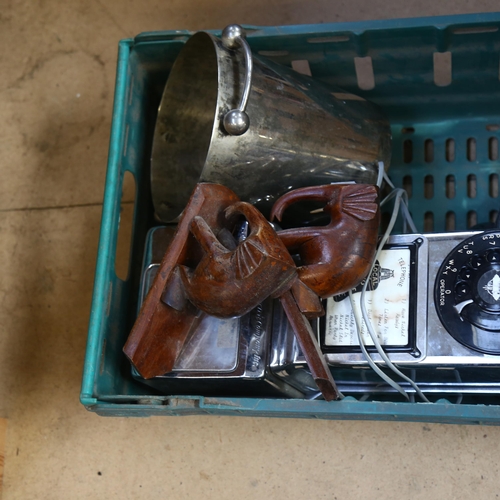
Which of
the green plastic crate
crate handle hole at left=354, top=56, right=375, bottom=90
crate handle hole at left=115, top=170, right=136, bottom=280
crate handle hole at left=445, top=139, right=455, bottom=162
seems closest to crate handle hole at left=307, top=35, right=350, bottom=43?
the green plastic crate

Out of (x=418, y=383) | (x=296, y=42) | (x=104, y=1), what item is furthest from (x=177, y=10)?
(x=418, y=383)

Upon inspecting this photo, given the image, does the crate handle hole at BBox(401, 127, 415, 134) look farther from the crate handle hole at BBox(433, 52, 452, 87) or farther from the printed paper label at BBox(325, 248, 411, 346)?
the printed paper label at BBox(325, 248, 411, 346)

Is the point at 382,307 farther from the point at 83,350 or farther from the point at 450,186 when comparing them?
the point at 83,350

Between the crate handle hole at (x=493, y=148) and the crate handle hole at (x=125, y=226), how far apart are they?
1.62 feet

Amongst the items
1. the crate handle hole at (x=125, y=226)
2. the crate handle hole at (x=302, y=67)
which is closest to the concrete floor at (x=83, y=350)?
the crate handle hole at (x=125, y=226)

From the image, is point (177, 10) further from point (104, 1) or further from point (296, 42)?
point (296, 42)

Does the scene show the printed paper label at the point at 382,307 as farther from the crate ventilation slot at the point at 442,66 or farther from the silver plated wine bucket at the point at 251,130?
the crate ventilation slot at the point at 442,66

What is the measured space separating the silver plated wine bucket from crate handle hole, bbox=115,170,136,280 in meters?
0.11

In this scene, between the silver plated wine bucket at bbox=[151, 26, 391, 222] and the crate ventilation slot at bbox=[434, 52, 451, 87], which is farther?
the crate ventilation slot at bbox=[434, 52, 451, 87]

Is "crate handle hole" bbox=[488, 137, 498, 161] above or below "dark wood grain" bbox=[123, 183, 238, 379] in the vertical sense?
above

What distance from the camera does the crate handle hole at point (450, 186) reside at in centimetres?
97

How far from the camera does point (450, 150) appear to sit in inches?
39.1

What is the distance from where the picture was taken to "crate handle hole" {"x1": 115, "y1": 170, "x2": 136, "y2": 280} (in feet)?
3.42

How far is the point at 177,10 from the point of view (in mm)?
1123
